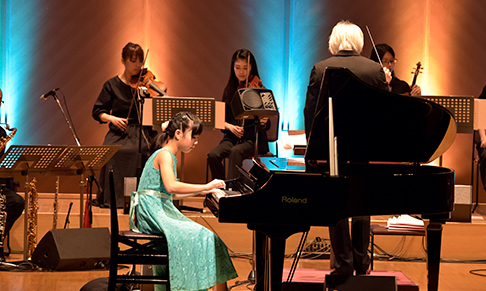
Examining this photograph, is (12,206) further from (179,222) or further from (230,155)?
(179,222)

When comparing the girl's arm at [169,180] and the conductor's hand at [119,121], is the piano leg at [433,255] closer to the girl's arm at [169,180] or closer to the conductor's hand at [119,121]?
the girl's arm at [169,180]

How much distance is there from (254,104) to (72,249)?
163cm

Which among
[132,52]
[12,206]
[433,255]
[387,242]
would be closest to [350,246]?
[433,255]

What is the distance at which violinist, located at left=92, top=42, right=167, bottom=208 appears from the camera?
5.25 metres

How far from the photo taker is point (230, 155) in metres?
5.14

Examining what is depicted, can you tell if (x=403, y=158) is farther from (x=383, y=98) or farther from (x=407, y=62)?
(x=407, y=62)

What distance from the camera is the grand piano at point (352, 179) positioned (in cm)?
253

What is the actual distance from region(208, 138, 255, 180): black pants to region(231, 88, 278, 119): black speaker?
1.11 m

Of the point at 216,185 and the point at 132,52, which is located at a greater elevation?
the point at 132,52

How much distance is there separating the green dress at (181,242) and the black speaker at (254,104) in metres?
0.89

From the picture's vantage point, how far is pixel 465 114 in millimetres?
4398

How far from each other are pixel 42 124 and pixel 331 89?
14.8 ft

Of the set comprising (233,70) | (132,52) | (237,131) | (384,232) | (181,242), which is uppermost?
(132,52)

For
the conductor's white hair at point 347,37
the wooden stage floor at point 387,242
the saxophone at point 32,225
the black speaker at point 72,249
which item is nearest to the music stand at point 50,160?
the saxophone at point 32,225
